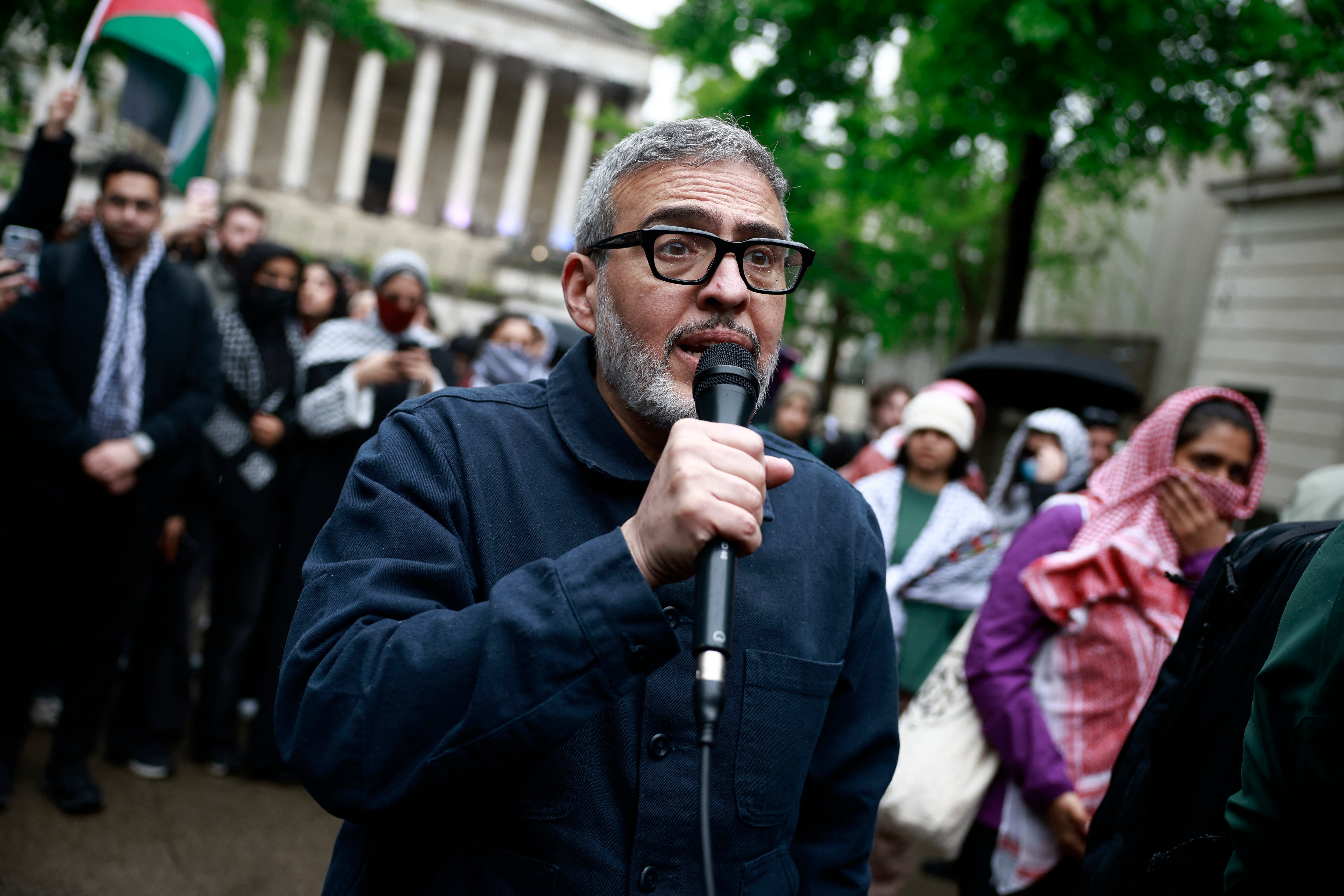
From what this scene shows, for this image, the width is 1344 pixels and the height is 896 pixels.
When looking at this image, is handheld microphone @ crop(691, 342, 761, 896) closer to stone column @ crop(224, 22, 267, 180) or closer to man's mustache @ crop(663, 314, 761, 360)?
man's mustache @ crop(663, 314, 761, 360)

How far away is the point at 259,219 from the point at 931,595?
15.7 ft

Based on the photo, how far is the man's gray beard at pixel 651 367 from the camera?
1638mm

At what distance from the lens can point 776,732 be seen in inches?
64.8

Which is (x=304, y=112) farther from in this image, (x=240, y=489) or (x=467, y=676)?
(x=467, y=676)

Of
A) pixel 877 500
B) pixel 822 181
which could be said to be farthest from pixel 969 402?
pixel 822 181

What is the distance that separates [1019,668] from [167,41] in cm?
529

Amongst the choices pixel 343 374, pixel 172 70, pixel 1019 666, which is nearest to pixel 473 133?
pixel 172 70

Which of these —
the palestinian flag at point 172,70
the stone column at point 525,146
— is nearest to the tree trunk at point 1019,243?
the palestinian flag at point 172,70

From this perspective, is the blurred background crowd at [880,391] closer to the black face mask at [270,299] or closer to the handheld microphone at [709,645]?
the black face mask at [270,299]

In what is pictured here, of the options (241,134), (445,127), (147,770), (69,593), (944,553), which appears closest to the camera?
(69,593)

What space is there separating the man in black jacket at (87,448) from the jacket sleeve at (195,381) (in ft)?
0.04

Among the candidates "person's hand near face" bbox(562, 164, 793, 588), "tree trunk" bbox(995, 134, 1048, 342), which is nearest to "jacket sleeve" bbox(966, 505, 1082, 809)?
"person's hand near face" bbox(562, 164, 793, 588)

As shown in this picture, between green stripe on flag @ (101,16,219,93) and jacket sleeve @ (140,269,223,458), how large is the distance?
1.89 metres

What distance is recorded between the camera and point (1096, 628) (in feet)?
10.1
